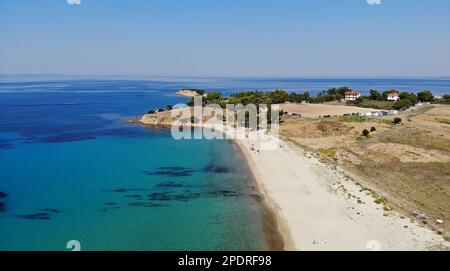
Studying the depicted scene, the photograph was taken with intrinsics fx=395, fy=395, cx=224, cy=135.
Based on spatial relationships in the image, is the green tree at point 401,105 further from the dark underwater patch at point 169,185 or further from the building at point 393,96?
the dark underwater patch at point 169,185

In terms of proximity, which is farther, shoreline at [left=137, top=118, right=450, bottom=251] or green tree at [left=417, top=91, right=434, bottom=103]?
green tree at [left=417, top=91, right=434, bottom=103]

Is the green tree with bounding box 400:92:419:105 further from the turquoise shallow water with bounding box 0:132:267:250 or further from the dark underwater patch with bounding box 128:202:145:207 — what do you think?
the dark underwater patch with bounding box 128:202:145:207

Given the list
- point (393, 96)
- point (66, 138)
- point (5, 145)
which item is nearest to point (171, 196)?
point (66, 138)

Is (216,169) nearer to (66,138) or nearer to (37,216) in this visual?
(37,216)

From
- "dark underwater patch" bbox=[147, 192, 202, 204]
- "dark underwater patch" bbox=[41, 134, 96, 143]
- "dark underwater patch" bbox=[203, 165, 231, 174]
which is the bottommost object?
"dark underwater patch" bbox=[147, 192, 202, 204]

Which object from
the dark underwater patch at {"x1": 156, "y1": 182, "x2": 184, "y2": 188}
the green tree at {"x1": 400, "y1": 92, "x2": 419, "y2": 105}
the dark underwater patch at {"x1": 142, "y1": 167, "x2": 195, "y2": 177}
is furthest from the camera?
the green tree at {"x1": 400, "y1": 92, "x2": 419, "y2": 105}

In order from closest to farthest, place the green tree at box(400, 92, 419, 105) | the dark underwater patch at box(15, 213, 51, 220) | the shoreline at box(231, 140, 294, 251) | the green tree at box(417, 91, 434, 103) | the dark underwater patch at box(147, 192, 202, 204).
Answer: the shoreline at box(231, 140, 294, 251), the dark underwater patch at box(15, 213, 51, 220), the dark underwater patch at box(147, 192, 202, 204), the green tree at box(400, 92, 419, 105), the green tree at box(417, 91, 434, 103)

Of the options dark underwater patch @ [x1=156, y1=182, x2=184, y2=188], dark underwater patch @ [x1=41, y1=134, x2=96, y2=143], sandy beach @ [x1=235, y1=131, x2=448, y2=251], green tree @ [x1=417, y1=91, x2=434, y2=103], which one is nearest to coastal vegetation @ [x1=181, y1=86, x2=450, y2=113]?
green tree @ [x1=417, y1=91, x2=434, y2=103]
